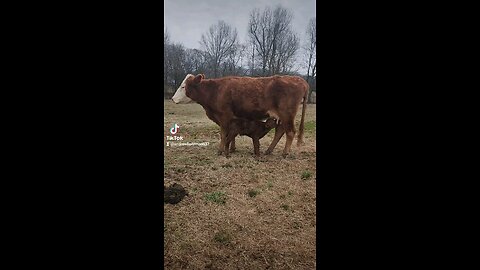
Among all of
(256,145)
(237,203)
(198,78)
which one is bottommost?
(237,203)

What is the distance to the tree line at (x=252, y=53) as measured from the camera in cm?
224

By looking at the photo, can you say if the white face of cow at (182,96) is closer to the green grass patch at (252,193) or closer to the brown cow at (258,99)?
the brown cow at (258,99)

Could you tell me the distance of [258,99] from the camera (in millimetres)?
2305

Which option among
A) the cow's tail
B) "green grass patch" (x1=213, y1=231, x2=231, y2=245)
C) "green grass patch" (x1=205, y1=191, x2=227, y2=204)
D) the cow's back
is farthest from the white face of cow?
"green grass patch" (x1=213, y1=231, x2=231, y2=245)

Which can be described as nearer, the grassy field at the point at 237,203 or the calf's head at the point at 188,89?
the grassy field at the point at 237,203

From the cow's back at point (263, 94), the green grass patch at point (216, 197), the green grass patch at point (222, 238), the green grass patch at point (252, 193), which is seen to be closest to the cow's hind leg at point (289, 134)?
the cow's back at point (263, 94)

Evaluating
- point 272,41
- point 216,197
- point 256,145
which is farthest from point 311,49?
point 216,197

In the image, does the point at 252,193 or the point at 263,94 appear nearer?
the point at 252,193

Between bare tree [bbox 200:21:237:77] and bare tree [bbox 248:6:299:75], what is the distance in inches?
5.2

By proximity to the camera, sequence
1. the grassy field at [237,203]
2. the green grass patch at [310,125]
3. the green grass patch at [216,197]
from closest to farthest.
Result: the grassy field at [237,203], the green grass patch at [216,197], the green grass patch at [310,125]

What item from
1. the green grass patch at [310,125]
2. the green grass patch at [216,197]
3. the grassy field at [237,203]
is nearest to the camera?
the grassy field at [237,203]

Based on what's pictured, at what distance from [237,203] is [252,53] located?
1.00 meters

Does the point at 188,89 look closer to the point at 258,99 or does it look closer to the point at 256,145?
the point at 258,99
